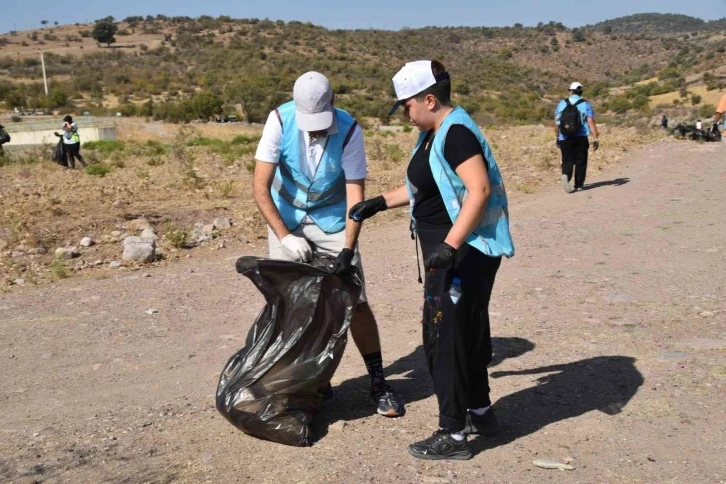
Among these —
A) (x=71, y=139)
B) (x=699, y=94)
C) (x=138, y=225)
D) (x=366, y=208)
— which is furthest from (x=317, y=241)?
(x=699, y=94)

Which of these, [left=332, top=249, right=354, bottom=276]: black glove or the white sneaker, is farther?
the white sneaker

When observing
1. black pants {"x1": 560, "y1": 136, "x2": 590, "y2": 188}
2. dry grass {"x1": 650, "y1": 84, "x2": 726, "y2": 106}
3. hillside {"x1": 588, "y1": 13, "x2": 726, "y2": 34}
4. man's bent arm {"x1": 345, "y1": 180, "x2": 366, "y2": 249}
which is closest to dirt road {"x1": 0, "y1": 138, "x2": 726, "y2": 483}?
man's bent arm {"x1": 345, "y1": 180, "x2": 366, "y2": 249}

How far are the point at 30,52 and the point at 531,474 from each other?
269 feet

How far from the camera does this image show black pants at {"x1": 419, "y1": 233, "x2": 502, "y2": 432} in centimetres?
351

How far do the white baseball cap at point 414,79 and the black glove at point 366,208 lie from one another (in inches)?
24.0

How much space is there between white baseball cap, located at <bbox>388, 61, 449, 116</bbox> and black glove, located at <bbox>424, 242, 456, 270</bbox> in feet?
2.18

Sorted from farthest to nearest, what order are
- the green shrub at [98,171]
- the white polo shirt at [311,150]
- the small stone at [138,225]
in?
the green shrub at [98,171] < the small stone at [138,225] < the white polo shirt at [311,150]

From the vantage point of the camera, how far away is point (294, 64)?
60.7 m

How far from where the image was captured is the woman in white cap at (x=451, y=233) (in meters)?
3.34

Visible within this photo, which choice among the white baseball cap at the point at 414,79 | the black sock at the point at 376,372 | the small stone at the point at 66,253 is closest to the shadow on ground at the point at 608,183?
the small stone at the point at 66,253

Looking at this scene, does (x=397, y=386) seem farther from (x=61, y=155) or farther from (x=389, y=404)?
(x=61, y=155)

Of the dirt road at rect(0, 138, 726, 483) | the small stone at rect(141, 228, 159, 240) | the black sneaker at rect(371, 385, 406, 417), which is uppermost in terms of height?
the black sneaker at rect(371, 385, 406, 417)

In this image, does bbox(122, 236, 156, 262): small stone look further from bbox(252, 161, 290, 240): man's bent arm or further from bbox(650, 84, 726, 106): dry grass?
bbox(650, 84, 726, 106): dry grass

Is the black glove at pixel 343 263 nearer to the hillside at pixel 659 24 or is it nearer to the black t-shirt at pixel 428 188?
the black t-shirt at pixel 428 188
